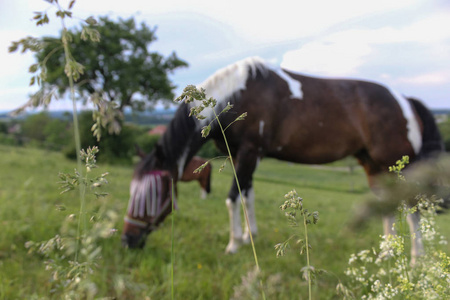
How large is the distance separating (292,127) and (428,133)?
1.74m

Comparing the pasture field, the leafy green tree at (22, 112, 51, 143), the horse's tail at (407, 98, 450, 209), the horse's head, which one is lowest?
the leafy green tree at (22, 112, 51, 143)

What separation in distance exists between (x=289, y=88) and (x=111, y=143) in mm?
18172

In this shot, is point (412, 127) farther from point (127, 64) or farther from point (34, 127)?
point (34, 127)

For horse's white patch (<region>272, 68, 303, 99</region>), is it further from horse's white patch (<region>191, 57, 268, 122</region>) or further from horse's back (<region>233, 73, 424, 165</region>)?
horse's white patch (<region>191, 57, 268, 122</region>)

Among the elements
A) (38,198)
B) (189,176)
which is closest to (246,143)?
(38,198)

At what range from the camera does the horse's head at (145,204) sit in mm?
2643

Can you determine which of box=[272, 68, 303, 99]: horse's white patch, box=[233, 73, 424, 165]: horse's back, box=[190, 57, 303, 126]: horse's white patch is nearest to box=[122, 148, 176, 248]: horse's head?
box=[190, 57, 303, 126]: horse's white patch

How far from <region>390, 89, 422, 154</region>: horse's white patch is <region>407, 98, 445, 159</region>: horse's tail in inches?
4.5

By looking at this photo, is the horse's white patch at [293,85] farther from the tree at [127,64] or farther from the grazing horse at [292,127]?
the tree at [127,64]

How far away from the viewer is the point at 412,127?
3336 mm

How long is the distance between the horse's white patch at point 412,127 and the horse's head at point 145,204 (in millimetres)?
2626

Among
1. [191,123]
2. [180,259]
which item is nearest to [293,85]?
[191,123]

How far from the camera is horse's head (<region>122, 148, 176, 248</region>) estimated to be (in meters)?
2.64

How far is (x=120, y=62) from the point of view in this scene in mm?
21047
